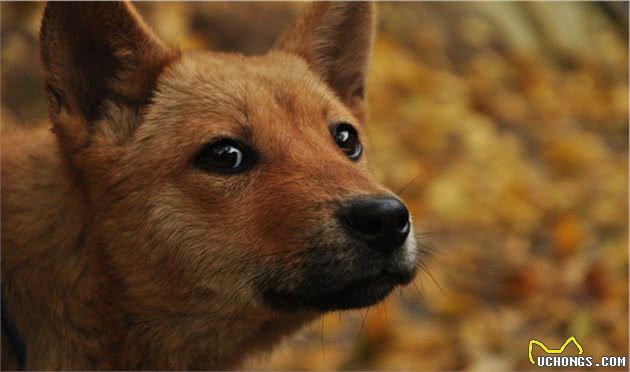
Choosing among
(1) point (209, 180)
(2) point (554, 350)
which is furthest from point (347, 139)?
(2) point (554, 350)

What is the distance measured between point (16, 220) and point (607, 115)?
23.5 ft

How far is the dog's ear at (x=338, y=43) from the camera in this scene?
4.45m

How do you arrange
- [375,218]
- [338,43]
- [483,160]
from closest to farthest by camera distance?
[375,218], [338,43], [483,160]

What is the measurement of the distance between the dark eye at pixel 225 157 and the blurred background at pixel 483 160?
35.7 inches

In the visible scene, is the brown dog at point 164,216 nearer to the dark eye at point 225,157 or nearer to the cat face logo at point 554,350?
the dark eye at point 225,157

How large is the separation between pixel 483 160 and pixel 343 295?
4.73 meters

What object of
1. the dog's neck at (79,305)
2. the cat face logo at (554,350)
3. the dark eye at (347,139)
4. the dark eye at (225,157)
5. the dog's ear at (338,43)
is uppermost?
the dog's ear at (338,43)

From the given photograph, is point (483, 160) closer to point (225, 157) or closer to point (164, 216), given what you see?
point (225, 157)

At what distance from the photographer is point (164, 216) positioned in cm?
360

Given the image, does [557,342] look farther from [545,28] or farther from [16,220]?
[545,28]

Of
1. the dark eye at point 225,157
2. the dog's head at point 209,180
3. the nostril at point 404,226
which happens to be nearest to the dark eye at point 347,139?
the dog's head at point 209,180

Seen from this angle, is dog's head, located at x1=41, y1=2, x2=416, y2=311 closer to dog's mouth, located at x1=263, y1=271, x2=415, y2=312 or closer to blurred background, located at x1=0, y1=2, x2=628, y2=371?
dog's mouth, located at x1=263, y1=271, x2=415, y2=312

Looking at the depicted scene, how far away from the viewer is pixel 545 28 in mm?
10367

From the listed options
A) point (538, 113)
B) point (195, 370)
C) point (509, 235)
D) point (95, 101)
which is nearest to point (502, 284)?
point (509, 235)
